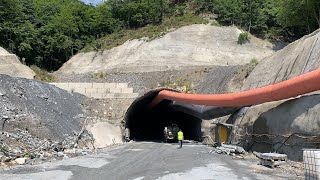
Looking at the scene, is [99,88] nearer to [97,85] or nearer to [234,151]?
[97,85]

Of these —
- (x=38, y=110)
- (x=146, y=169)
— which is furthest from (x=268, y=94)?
(x=38, y=110)

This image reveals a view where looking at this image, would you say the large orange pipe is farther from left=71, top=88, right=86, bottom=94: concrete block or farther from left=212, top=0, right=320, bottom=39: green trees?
Answer: left=212, top=0, right=320, bottom=39: green trees

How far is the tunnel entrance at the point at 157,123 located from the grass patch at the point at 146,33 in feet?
51.2

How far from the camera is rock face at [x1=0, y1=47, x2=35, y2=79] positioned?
39.0 meters

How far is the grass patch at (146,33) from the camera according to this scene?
178ft

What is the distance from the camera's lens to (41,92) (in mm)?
25922

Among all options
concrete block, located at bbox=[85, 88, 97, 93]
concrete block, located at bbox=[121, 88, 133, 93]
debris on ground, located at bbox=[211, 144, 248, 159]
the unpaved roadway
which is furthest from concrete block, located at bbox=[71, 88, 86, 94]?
debris on ground, located at bbox=[211, 144, 248, 159]

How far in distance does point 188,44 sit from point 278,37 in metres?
16.0

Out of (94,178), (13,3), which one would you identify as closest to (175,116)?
(94,178)

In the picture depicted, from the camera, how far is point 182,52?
50.4 meters

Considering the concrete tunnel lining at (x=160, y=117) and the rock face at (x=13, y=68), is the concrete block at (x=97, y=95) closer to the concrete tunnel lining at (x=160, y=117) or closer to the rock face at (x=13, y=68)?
the concrete tunnel lining at (x=160, y=117)

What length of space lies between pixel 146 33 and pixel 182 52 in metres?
7.63

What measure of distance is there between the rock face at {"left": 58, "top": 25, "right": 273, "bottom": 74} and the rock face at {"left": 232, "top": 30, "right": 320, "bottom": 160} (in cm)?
2543

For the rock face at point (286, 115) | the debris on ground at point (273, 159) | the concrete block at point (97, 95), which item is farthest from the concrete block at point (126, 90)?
the debris on ground at point (273, 159)
